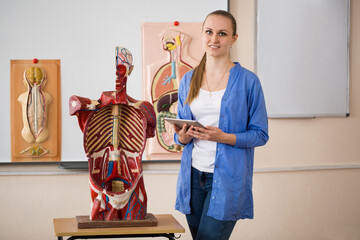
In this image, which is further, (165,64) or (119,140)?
(165,64)

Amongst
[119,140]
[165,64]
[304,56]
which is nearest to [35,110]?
[165,64]

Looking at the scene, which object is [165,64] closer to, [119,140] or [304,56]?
[304,56]

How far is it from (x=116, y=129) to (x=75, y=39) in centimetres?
149

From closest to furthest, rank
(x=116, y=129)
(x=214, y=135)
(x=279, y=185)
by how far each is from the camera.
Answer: (x=214, y=135)
(x=116, y=129)
(x=279, y=185)

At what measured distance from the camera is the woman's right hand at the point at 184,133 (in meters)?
1.86

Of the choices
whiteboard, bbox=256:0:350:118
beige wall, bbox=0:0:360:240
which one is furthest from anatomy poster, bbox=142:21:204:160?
whiteboard, bbox=256:0:350:118

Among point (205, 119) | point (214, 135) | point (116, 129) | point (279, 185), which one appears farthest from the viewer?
point (279, 185)

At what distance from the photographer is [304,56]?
3.72 metres

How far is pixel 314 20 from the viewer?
3734 mm

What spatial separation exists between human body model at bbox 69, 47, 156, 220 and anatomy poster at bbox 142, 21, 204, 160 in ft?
4.07

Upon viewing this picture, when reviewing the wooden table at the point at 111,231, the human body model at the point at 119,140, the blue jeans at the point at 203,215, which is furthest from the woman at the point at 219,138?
the human body model at the point at 119,140

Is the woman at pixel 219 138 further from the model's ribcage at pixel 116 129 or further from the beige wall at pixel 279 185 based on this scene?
the beige wall at pixel 279 185

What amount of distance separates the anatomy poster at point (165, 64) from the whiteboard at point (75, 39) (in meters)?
0.06

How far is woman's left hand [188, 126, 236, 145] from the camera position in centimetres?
179
